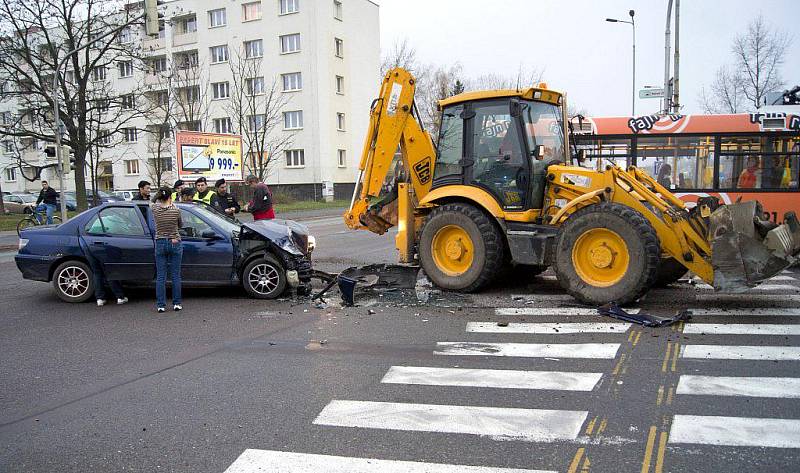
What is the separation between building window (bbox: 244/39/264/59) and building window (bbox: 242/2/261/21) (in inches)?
72.4

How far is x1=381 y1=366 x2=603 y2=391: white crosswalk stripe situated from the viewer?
5199 millimetres

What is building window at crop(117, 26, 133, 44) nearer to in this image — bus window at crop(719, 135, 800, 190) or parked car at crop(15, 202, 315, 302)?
parked car at crop(15, 202, 315, 302)

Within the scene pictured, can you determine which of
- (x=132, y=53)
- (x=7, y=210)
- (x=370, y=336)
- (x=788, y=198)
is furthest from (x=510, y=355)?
(x=7, y=210)

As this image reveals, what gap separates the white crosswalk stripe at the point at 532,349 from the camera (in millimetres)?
6066

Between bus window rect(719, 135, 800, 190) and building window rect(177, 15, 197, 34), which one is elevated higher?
building window rect(177, 15, 197, 34)

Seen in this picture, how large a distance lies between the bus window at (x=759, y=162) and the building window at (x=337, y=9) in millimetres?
41586

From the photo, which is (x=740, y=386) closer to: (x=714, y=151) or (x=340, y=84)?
(x=714, y=151)

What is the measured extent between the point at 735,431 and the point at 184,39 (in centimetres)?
5637

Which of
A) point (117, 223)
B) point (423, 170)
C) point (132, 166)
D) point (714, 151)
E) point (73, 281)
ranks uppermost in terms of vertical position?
point (132, 166)

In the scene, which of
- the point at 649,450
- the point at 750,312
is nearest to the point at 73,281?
the point at 649,450

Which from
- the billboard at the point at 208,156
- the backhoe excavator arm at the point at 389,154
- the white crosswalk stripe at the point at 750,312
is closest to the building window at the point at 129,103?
the billboard at the point at 208,156

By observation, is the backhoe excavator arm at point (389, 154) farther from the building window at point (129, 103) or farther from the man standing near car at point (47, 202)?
the building window at point (129, 103)

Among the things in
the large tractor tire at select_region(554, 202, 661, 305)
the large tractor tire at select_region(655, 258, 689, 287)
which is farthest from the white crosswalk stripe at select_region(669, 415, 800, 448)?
the large tractor tire at select_region(655, 258, 689, 287)

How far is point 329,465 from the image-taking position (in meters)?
3.80
